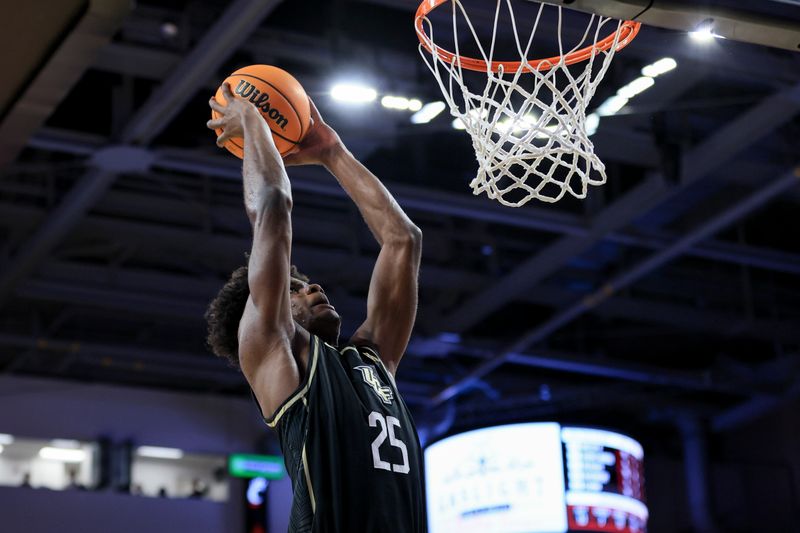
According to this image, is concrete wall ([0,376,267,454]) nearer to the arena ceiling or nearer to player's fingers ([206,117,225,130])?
the arena ceiling

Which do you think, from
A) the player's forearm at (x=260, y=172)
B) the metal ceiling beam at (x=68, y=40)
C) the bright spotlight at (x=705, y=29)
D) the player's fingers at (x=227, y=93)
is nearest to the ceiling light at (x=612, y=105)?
the metal ceiling beam at (x=68, y=40)

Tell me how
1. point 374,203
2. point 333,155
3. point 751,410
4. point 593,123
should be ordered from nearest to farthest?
1. point 374,203
2. point 333,155
3. point 593,123
4. point 751,410

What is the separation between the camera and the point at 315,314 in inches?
144

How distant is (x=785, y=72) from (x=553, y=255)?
299 centimetres

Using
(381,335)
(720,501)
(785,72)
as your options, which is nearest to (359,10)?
(785,72)

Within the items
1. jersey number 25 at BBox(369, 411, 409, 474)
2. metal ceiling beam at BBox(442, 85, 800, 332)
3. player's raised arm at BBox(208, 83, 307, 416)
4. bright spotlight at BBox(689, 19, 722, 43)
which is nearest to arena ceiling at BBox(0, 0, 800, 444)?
metal ceiling beam at BBox(442, 85, 800, 332)

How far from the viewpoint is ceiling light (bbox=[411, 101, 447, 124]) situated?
28.6 ft

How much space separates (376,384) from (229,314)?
579 millimetres

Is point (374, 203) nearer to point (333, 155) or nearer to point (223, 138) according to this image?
point (333, 155)

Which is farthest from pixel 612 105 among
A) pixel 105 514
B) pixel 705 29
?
pixel 105 514

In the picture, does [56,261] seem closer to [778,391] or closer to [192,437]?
[192,437]

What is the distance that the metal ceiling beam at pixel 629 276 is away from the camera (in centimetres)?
975

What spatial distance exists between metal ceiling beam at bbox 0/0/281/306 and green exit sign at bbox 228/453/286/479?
3777mm

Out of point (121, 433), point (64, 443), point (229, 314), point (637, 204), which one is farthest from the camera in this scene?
point (121, 433)
